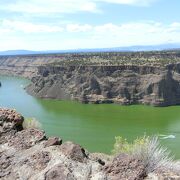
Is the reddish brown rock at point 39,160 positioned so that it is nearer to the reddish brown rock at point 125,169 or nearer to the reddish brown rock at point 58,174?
the reddish brown rock at point 58,174

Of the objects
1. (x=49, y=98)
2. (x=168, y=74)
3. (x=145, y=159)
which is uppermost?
(x=145, y=159)

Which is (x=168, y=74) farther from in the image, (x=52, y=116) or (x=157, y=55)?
(x=157, y=55)

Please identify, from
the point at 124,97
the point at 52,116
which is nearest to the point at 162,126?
the point at 52,116

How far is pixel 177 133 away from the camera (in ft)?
181

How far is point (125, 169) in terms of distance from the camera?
824 centimetres

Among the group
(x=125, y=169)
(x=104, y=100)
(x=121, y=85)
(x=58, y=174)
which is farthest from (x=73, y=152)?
(x=121, y=85)

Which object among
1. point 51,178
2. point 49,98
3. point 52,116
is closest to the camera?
point 51,178

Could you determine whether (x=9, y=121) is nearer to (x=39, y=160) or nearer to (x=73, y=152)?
(x=39, y=160)

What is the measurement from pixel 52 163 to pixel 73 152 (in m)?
0.58

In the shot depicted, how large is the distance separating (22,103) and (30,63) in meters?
106

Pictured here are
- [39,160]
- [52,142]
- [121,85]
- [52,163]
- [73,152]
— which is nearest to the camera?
[52,163]

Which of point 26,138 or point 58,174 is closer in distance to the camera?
point 58,174

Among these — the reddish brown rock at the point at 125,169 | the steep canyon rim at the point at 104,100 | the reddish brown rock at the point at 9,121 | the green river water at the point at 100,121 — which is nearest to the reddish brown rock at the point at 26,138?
the reddish brown rock at the point at 9,121

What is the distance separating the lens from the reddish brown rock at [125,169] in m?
8.11
